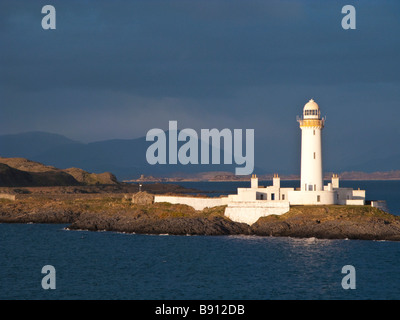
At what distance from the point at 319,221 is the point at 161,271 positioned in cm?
1865

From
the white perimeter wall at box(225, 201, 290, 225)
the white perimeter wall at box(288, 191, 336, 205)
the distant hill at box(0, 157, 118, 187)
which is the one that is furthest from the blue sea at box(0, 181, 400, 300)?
the distant hill at box(0, 157, 118, 187)

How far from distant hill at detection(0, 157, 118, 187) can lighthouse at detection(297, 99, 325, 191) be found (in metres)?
77.8

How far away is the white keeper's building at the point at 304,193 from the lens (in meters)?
69.1

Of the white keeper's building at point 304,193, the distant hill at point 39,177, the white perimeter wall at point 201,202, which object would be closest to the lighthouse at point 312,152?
the white keeper's building at point 304,193

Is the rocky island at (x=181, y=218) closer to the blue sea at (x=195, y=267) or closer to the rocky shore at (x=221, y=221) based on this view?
the rocky shore at (x=221, y=221)

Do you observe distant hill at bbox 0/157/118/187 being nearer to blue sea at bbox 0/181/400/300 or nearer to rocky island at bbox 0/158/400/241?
rocky island at bbox 0/158/400/241

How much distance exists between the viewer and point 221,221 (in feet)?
228

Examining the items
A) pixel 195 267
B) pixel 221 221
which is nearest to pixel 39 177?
pixel 221 221

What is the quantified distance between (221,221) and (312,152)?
1188 cm

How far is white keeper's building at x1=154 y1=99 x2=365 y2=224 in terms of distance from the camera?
69.1m

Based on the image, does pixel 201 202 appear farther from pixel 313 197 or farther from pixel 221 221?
pixel 313 197
